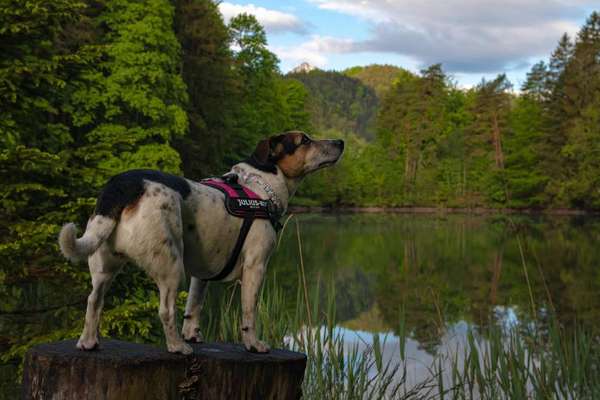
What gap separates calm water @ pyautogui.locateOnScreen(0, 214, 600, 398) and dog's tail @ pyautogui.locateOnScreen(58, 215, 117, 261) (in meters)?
3.59

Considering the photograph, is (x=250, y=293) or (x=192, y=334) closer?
(x=250, y=293)

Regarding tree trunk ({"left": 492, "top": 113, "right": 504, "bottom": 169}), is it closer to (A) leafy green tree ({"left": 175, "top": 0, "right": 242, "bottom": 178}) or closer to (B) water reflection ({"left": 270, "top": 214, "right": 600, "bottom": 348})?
(B) water reflection ({"left": 270, "top": 214, "right": 600, "bottom": 348})

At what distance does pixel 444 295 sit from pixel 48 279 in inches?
537

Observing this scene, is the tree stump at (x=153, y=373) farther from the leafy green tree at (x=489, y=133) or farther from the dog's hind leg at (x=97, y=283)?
the leafy green tree at (x=489, y=133)

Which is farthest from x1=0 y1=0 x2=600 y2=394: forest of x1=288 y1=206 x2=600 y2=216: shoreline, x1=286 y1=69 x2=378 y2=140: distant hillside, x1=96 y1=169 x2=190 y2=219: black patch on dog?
x1=286 y1=69 x2=378 y2=140: distant hillside

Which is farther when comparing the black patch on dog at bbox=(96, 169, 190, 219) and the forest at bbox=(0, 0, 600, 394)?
the forest at bbox=(0, 0, 600, 394)

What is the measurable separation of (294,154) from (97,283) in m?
1.35

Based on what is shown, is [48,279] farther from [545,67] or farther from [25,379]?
[545,67]

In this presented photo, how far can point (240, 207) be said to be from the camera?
10.8ft

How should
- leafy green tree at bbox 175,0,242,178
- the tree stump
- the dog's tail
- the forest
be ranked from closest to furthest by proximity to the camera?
the dog's tail
the tree stump
the forest
leafy green tree at bbox 175,0,242,178

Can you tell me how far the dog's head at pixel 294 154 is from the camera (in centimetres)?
361

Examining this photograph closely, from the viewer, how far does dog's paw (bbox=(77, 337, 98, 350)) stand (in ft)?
10.1

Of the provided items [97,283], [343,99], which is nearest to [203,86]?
[97,283]

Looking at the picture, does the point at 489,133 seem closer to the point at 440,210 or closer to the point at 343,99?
the point at 440,210
